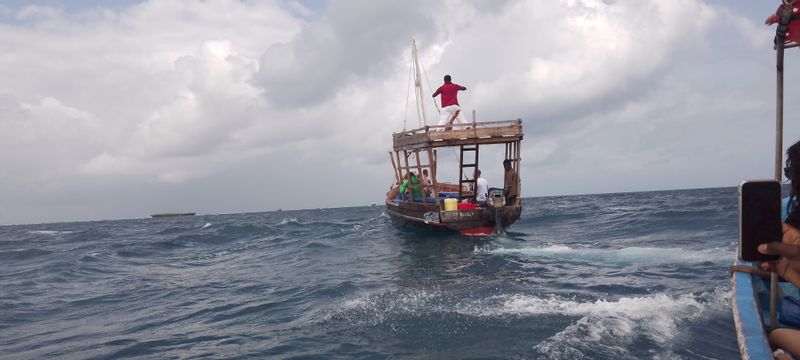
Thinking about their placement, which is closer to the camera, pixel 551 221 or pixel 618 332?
pixel 618 332

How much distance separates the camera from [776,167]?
18.8 ft

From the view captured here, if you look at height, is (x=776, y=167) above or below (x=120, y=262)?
above

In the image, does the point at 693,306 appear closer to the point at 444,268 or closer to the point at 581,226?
the point at 444,268

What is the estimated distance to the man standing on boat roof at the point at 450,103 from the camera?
1633 cm

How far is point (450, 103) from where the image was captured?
1647cm

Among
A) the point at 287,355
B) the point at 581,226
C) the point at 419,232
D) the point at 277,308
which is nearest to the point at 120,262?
the point at 419,232

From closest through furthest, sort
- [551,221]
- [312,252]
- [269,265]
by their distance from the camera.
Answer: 1. [269,265]
2. [312,252]
3. [551,221]

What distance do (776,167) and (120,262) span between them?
18456mm

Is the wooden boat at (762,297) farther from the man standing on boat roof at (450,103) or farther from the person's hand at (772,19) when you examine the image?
the man standing on boat roof at (450,103)

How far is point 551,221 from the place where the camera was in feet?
88.2

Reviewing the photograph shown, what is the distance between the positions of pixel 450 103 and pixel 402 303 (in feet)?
31.1

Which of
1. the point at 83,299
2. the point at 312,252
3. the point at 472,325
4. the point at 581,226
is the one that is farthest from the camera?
the point at 581,226

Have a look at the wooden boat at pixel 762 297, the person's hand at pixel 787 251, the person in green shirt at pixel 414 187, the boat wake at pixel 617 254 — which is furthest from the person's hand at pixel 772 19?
the person in green shirt at pixel 414 187

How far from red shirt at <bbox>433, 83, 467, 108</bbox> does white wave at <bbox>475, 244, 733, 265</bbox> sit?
480 cm
